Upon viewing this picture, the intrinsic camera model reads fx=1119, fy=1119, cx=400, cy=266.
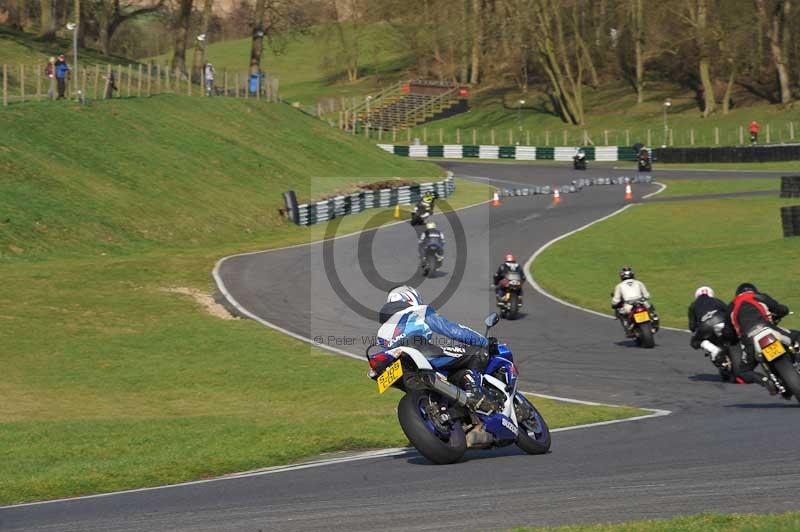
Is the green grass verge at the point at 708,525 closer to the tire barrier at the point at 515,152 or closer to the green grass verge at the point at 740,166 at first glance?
the green grass verge at the point at 740,166

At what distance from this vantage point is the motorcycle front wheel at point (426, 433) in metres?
10.3

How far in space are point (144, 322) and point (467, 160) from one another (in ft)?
190

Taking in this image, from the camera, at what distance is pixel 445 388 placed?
10516mm

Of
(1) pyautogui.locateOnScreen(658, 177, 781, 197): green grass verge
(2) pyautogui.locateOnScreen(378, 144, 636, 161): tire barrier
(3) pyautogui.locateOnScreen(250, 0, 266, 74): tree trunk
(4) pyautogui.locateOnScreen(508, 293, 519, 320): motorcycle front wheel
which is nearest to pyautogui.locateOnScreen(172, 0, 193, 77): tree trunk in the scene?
(3) pyautogui.locateOnScreen(250, 0, 266, 74): tree trunk

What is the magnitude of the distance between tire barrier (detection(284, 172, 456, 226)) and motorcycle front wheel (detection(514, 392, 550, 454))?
113ft

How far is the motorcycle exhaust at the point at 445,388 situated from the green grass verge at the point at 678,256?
13802 millimetres

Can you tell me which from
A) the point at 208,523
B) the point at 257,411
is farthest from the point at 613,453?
the point at 257,411

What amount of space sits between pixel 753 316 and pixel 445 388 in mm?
5376

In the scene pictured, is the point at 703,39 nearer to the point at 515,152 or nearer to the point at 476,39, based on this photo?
the point at 515,152

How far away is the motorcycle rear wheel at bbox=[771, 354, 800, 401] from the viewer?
1353 centimetres

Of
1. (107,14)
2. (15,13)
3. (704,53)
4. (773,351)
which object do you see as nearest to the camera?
(773,351)

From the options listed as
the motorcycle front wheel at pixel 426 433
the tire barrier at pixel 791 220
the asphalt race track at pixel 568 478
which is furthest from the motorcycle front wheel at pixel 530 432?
the tire barrier at pixel 791 220

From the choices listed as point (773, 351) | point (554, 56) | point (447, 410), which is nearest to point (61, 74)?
point (773, 351)

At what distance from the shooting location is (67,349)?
22.1 meters
